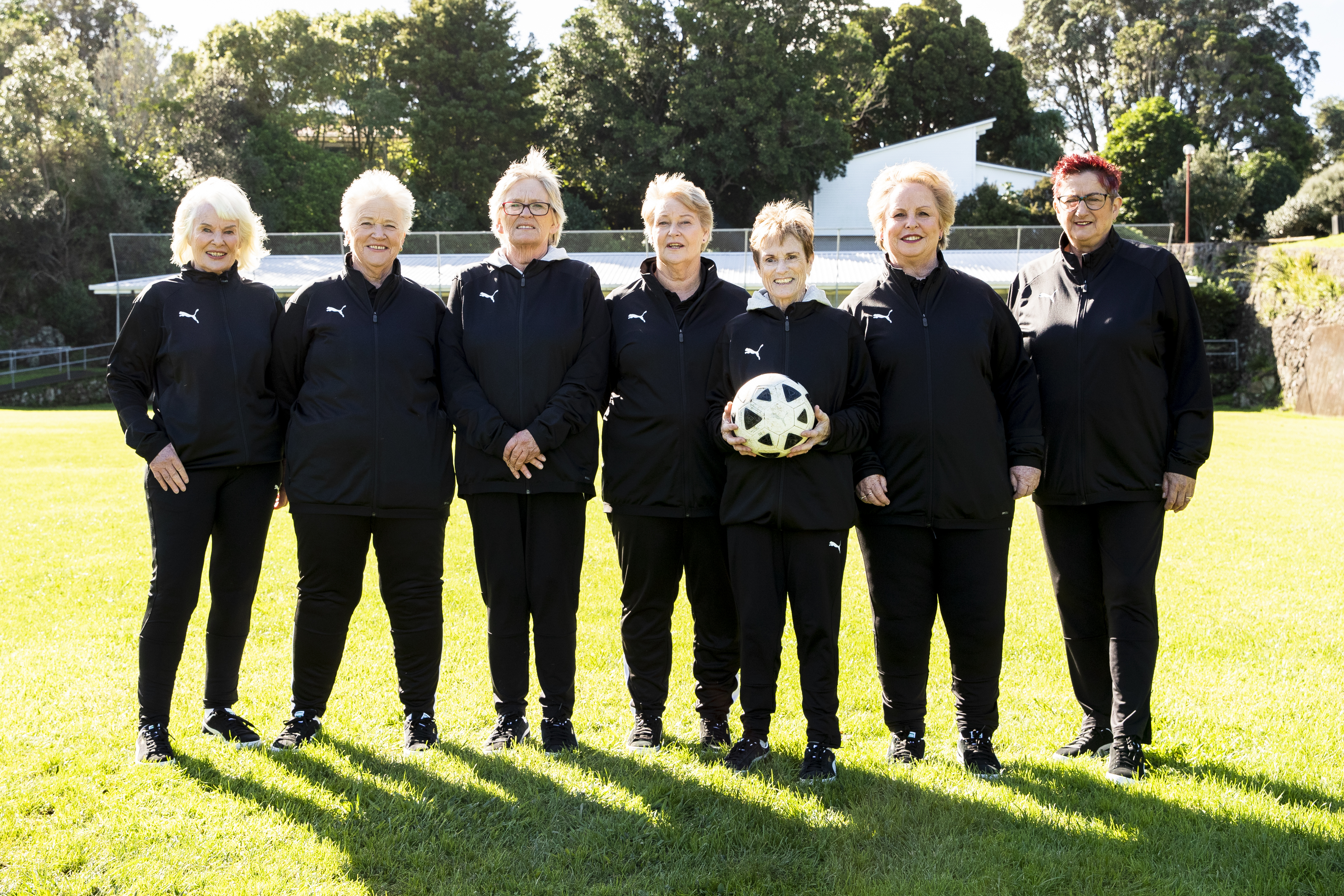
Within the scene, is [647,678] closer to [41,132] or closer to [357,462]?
[357,462]

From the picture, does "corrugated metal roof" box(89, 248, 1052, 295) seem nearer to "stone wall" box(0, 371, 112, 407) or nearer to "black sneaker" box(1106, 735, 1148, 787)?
"stone wall" box(0, 371, 112, 407)

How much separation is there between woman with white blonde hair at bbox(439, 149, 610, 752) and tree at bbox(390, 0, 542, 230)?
1258 inches

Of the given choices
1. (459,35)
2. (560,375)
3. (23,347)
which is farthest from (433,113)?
(560,375)

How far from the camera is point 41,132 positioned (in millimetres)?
31141

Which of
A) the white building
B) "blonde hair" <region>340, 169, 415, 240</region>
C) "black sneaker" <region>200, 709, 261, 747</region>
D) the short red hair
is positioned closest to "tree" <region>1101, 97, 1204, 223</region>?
the white building

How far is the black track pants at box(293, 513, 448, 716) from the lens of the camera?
3979mm

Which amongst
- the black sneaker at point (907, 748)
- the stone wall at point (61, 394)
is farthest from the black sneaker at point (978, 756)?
the stone wall at point (61, 394)

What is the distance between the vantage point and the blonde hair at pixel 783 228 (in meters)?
3.78

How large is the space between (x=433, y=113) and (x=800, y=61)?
523 inches

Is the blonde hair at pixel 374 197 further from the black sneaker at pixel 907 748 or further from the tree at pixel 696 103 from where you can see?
the tree at pixel 696 103

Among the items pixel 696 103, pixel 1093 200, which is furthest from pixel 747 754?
pixel 696 103

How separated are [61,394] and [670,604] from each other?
28.6 m

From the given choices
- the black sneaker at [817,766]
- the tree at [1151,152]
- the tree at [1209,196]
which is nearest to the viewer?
the black sneaker at [817,766]

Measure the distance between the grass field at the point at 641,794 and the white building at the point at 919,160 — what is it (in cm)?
3481
